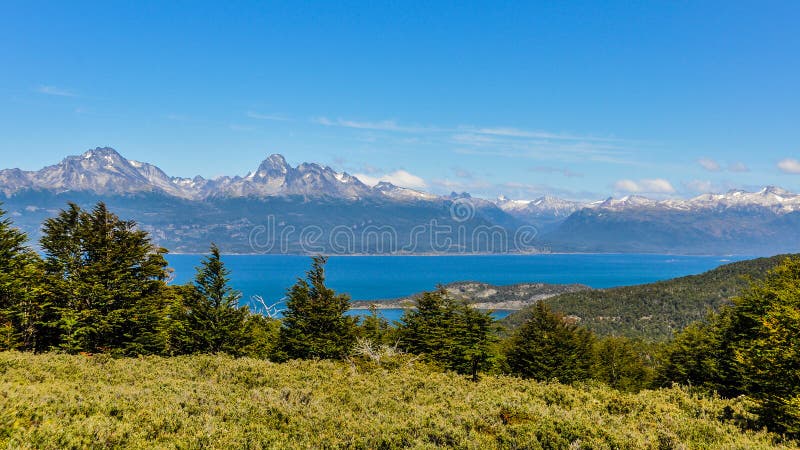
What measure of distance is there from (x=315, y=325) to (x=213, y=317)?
30.6ft

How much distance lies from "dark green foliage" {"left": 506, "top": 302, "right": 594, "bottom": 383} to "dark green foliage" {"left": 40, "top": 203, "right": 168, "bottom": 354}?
36429mm

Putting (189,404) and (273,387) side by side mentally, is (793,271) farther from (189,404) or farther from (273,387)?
(189,404)

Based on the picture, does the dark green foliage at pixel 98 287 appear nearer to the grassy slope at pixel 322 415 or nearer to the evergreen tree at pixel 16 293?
the evergreen tree at pixel 16 293

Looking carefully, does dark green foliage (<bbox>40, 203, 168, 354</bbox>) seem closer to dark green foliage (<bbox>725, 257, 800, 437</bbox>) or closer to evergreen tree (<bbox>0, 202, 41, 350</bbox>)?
evergreen tree (<bbox>0, 202, 41, 350</bbox>)

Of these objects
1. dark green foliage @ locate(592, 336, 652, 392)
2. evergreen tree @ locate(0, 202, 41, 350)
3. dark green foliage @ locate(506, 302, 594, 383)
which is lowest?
dark green foliage @ locate(592, 336, 652, 392)

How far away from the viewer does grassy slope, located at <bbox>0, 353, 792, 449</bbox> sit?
870 cm

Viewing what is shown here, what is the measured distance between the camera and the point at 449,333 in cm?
4631

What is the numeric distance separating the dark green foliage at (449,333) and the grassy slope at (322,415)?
2548 centimetres

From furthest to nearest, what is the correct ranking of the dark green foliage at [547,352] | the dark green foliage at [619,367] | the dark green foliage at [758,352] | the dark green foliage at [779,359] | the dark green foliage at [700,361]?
the dark green foliage at [619,367]
the dark green foliage at [547,352]
the dark green foliage at [700,361]
the dark green foliage at [758,352]
the dark green foliage at [779,359]

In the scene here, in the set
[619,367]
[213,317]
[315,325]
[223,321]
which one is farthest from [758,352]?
[619,367]

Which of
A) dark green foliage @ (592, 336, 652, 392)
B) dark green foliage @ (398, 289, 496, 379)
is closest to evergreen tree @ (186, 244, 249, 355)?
dark green foliage @ (398, 289, 496, 379)

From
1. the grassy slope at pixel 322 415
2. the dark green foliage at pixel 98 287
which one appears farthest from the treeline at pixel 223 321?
the grassy slope at pixel 322 415

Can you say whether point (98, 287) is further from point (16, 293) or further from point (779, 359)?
point (779, 359)

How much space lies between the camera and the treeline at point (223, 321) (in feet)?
104
